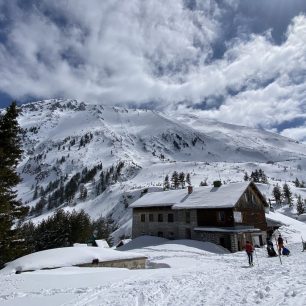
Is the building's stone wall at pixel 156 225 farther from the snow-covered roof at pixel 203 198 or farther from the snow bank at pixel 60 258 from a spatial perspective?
the snow bank at pixel 60 258

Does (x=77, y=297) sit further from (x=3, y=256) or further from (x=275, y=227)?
(x=275, y=227)

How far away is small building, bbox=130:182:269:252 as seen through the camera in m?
42.2

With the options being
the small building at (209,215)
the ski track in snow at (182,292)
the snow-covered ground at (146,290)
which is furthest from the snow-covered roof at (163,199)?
the ski track in snow at (182,292)

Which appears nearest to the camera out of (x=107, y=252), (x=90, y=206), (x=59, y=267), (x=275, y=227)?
(x=59, y=267)

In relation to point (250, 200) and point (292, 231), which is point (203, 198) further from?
point (292, 231)

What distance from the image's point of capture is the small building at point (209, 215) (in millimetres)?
42188

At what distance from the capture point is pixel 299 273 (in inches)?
587

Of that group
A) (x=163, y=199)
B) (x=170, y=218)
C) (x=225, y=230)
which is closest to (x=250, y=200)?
(x=225, y=230)

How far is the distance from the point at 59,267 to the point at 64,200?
184 metres

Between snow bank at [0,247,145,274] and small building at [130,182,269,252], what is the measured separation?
1966cm

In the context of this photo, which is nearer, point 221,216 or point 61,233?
point 221,216

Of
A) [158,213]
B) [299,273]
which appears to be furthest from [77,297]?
[158,213]

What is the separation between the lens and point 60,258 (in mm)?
22391

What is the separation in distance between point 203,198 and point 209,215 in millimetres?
3548
